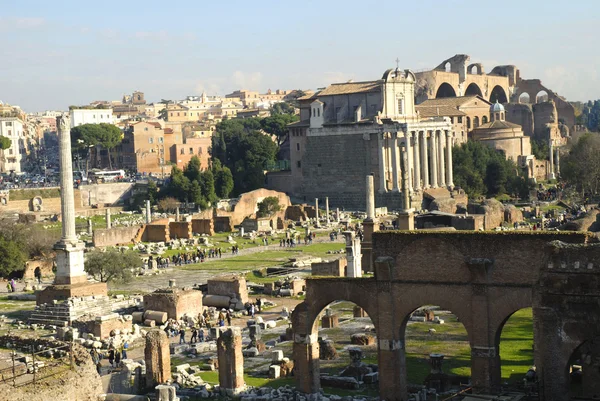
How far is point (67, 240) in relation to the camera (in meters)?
29.5

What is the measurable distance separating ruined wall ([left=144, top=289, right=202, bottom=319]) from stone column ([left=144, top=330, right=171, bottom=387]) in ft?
25.5

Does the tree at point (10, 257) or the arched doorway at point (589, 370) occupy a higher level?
the tree at point (10, 257)

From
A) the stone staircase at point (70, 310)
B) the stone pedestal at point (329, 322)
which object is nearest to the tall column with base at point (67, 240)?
the stone staircase at point (70, 310)

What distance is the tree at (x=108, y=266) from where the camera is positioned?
33.2 meters

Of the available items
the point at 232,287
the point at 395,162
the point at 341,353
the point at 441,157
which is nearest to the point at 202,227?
the point at 395,162

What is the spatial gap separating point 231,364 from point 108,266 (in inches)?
600

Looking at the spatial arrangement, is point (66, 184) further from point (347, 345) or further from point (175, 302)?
point (347, 345)

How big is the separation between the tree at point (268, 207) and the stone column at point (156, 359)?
35.5 meters

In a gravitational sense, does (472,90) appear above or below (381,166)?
above

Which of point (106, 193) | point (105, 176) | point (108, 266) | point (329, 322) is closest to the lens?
point (329, 322)

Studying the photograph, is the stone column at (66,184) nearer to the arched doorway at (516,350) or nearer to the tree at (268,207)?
the arched doorway at (516,350)

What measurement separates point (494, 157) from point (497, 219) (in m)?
16.1

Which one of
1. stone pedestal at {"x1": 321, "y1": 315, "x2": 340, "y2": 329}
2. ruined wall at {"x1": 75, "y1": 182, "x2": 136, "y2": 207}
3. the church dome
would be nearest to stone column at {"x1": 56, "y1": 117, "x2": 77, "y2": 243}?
stone pedestal at {"x1": 321, "y1": 315, "x2": 340, "y2": 329}

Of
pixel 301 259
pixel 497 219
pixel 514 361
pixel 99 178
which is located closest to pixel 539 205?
pixel 497 219
